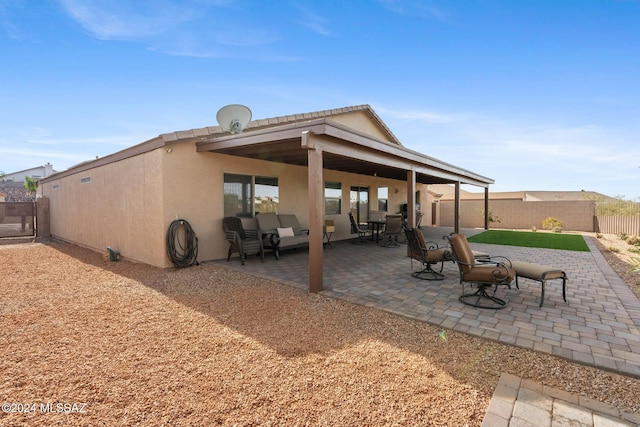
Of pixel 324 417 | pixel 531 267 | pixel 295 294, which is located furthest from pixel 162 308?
pixel 531 267

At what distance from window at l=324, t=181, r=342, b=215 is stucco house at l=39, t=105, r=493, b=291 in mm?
84

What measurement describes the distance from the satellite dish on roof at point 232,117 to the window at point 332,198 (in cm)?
489

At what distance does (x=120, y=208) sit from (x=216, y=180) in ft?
9.43

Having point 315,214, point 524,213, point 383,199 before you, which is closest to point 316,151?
point 315,214

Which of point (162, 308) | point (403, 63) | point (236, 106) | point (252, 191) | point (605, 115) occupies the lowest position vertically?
point (162, 308)

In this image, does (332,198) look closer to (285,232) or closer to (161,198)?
(285,232)

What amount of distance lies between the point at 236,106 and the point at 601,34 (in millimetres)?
8839

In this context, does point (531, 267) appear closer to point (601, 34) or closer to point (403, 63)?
point (601, 34)

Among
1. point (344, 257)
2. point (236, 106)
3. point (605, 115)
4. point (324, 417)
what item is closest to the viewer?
point (324, 417)

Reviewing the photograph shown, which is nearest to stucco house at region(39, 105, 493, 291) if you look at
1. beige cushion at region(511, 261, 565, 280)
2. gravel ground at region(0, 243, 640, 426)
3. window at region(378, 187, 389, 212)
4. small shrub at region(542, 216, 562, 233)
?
gravel ground at region(0, 243, 640, 426)

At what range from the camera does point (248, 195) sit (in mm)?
8250

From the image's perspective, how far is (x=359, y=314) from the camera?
3.84 meters

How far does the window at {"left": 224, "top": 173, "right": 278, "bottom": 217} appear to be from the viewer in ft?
25.4

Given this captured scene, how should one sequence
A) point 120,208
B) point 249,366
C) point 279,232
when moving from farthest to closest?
1. point 279,232
2. point 120,208
3. point 249,366
